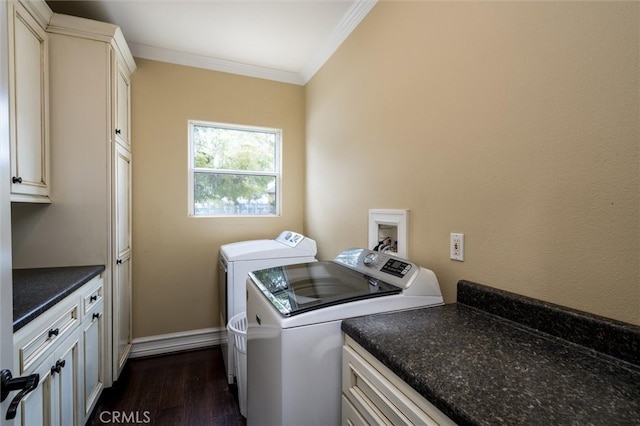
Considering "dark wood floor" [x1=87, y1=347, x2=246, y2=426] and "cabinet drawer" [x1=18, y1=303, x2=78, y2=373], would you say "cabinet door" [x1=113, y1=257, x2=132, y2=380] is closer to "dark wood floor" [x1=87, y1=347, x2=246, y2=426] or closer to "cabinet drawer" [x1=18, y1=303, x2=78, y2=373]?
"dark wood floor" [x1=87, y1=347, x2=246, y2=426]

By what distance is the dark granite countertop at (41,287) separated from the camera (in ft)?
3.54

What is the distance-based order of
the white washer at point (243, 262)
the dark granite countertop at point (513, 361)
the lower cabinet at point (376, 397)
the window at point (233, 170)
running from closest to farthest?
the dark granite countertop at point (513, 361) < the lower cabinet at point (376, 397) < the white washer at point (243, 262) < the window at point (233, 170)

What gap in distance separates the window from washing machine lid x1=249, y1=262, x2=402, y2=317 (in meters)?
1.44

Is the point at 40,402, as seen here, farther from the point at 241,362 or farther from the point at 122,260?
the point at 122,260

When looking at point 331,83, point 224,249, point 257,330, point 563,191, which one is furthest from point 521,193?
point 224,249

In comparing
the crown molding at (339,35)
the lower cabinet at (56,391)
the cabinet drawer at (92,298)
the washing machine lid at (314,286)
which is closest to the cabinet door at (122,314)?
the cabinet drawer at (92,298)

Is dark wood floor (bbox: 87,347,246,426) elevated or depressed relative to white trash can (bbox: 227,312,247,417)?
depressed

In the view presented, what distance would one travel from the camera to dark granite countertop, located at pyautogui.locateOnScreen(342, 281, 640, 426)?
0.57 meters

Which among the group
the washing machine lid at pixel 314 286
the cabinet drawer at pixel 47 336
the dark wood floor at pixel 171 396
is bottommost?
the dark wood floor at pixel 171 396

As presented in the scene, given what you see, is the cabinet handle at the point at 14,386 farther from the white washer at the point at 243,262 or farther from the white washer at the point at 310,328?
the white washer at the point at 243,262

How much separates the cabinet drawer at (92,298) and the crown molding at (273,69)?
6.27ft

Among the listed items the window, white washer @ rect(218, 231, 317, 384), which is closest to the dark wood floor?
white washer @ rect(218, 231, 317, 384)

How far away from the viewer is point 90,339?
1685 millimetres

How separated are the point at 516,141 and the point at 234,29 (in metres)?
2.11
